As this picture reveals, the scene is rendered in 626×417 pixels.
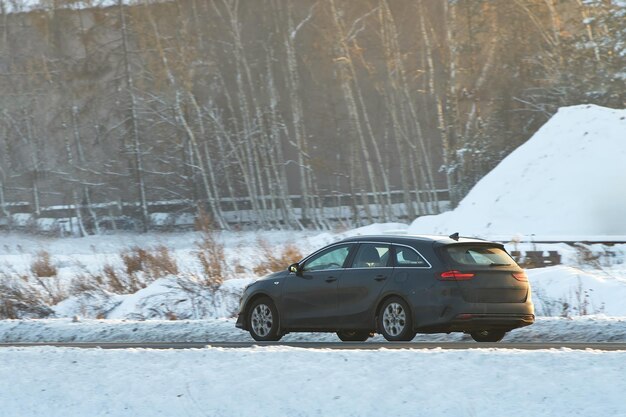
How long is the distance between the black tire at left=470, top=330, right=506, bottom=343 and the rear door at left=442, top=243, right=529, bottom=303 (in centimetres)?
101

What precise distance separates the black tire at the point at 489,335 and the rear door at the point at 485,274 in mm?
1010

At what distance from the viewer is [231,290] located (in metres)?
23.7

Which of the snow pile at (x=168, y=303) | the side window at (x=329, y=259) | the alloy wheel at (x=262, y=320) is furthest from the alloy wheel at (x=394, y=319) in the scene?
the snow pile at (x=168, y=303)

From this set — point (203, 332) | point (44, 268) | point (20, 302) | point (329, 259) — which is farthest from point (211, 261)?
point (329, 259)

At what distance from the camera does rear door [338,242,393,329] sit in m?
14.8

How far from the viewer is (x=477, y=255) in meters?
14.4

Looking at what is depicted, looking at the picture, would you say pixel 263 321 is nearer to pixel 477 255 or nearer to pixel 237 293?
pixel 477 255

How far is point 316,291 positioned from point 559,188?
17.2 metres

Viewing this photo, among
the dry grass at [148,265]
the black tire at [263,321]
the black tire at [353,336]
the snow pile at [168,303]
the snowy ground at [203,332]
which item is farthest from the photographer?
the dry grass at [148,265]

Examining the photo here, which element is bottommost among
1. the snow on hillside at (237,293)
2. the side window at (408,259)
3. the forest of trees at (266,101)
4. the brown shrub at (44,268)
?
Result: the snow on hillside at (237,293)

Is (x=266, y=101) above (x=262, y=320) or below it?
above

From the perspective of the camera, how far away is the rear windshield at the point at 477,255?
1423 cm

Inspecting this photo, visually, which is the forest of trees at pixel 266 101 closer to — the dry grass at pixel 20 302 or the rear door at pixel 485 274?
the dry grass at pixel 20 302

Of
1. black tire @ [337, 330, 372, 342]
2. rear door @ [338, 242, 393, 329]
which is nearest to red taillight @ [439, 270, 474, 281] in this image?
rear door @ [338, 242, 393, 329]
